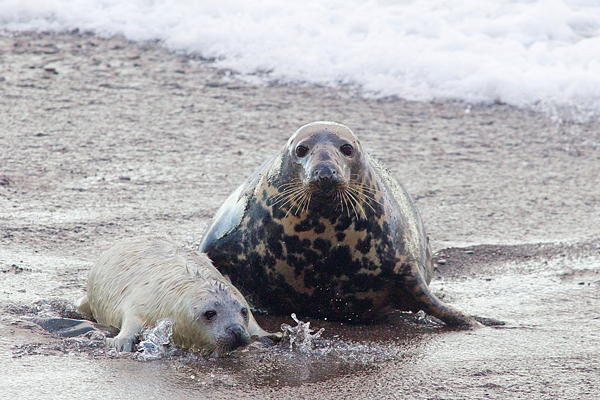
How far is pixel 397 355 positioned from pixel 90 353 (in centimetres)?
132

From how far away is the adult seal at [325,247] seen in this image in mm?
4844

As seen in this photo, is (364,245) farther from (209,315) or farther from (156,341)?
(156,341)

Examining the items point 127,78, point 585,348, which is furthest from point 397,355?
point 127,78

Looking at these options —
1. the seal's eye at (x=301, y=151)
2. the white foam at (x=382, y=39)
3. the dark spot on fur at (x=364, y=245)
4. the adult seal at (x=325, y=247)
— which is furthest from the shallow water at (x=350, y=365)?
the white foam at (x=382, y=39)

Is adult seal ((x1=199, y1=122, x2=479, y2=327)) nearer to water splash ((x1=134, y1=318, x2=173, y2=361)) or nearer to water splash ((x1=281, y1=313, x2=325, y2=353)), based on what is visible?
water splash ((x1=281, y1=313, x2=325, y2=353))

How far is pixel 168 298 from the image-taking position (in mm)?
4379

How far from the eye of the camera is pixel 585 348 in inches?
168

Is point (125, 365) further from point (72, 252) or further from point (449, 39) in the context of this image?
point (449, 39)

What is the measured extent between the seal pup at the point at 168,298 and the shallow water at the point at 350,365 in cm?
12

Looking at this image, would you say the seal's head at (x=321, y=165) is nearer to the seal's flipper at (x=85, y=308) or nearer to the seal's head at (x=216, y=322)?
the seal's head at (x=216, y=322)

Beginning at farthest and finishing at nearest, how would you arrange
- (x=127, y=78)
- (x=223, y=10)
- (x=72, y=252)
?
(x=223, y=10) < (x=127, y=78) < (x=72, y=252)

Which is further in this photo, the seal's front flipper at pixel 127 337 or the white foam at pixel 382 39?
the white foam at pixel 382 39

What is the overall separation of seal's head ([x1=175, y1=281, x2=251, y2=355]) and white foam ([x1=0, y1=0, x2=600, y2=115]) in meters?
6.13

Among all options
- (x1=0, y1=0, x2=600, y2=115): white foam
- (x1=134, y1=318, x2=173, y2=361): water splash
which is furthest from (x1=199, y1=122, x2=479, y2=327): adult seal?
(x1=0, y1=0, x2=600, y2=115): white foam
